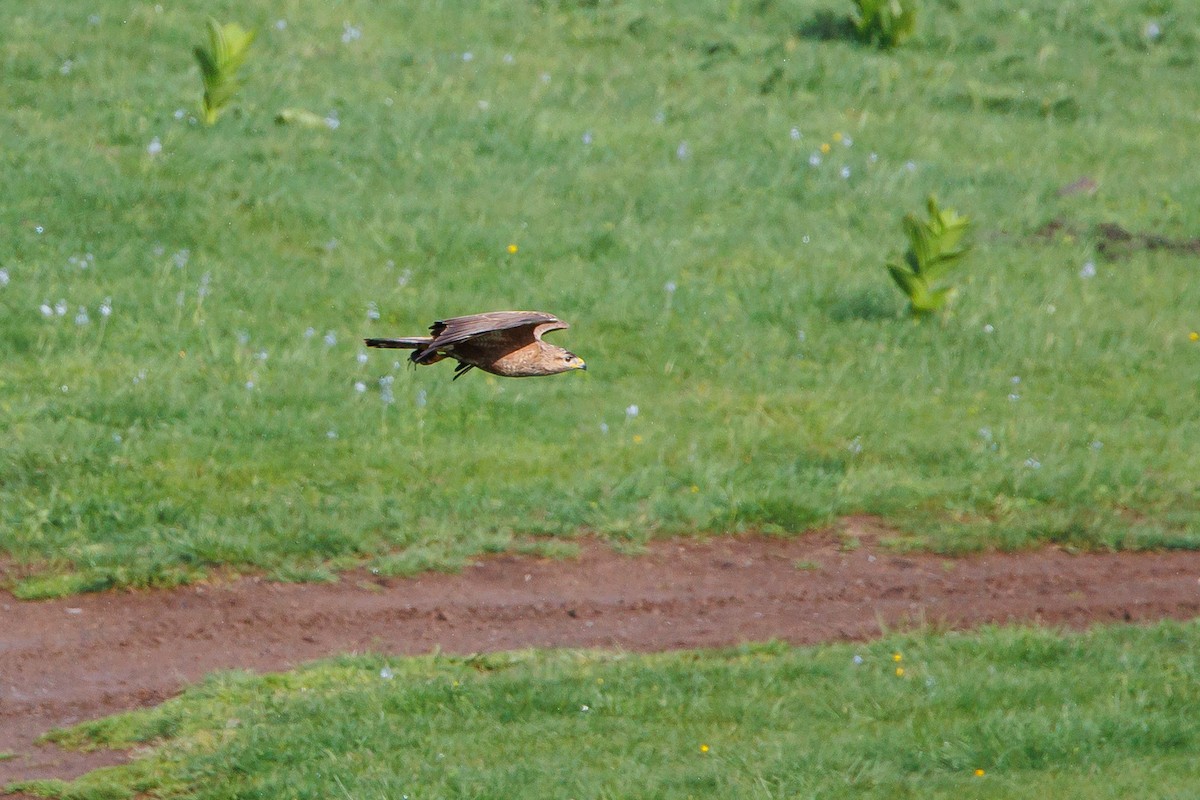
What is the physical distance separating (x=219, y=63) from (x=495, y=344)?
7.89 m

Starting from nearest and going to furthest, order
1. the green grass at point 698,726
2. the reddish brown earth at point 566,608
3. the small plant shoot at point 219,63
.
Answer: the green grass at point 698,726 < the reddish brown earth at point 566,608 < the small plant shoot at point 219,63

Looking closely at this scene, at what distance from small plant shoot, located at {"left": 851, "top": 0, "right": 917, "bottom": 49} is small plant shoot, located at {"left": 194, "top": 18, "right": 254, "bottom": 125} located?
5.67 m

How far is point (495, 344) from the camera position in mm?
4598

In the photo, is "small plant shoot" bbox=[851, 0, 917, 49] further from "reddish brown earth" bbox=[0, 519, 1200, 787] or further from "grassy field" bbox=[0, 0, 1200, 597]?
"reddish brown earth" bbox=[0, 519, 1200, 787]

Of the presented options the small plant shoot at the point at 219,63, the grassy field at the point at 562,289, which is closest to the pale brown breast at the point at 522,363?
the grassy field at the point at 562,289

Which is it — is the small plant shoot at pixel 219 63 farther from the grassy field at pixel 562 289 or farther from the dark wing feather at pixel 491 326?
the dark wing feather at pixel 491 326

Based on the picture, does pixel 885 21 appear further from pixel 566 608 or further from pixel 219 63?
pixel 566 608

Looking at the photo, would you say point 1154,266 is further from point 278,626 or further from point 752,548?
point 278,626

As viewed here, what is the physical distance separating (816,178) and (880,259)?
51.0 inches

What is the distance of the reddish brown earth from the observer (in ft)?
23.9

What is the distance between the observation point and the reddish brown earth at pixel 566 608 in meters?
7.30

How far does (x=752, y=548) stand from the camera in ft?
28.1

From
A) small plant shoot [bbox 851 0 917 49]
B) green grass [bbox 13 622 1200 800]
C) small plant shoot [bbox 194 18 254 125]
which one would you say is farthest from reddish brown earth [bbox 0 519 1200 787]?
small plant shoot [bbox 851 0 917 49]

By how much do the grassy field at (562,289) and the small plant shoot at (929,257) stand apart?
181 millimetres
